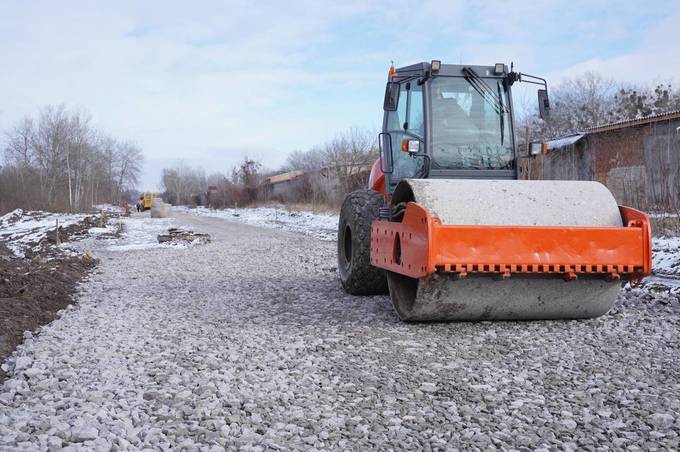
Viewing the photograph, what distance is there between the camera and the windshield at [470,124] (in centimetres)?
664

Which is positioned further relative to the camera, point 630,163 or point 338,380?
point 630,163

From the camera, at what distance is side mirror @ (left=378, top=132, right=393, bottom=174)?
24.3 ft

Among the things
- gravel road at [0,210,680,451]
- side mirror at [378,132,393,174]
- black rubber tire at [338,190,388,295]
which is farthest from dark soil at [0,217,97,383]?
side mirror at [378,132,393,174]

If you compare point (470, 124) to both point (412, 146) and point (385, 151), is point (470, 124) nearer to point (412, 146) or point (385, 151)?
point (412, 146)

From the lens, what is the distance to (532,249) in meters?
4.93

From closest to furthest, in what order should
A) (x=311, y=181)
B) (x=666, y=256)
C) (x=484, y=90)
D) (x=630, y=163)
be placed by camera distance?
(x=484, y=90)
(x=666, y=256)
(x=630, y=163)
(x=311, y=181)

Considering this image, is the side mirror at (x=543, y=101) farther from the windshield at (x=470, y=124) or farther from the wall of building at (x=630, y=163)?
the wall of building at (x=630, y=163)

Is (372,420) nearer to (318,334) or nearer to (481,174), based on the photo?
(318,334)

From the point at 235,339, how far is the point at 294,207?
3479 centimetres

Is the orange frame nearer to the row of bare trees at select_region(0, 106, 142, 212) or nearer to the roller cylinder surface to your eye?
the roller cylinder surface

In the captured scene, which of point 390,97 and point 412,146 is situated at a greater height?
point 390,97

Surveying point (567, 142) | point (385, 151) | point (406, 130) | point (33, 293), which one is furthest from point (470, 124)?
point (567, 142)

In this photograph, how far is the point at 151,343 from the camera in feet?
17.7

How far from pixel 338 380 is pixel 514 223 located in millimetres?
2077
